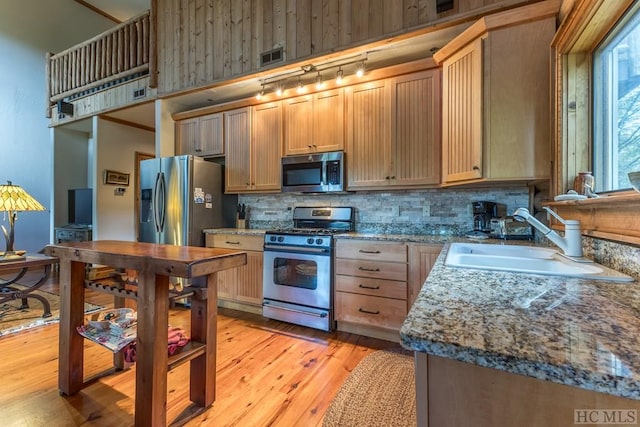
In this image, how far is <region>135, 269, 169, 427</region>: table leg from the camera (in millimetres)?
1356

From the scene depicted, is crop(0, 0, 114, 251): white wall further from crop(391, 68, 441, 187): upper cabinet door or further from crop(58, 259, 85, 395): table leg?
crop(391, 68, 441, 187): upper cabinet door

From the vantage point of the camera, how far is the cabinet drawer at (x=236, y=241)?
3.10 meters

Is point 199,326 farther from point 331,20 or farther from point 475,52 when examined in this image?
point 331,20

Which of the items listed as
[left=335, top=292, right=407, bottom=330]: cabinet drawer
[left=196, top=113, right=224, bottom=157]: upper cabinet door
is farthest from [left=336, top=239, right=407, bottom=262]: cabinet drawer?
[left=196, top=113, right=224, bottom=157]: upper cabinet door

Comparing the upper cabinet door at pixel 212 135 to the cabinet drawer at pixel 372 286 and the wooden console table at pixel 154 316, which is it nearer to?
the wooden console table at pixel 154 316

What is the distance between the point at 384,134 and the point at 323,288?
159 centimetres

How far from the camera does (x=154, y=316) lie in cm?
136

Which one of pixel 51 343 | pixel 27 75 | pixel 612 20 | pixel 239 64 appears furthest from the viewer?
pixel 27 75

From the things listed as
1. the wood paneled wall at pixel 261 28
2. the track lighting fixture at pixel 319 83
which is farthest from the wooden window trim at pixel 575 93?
the track lighting fixture at pixel 319 83

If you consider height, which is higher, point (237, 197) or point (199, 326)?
point (237, 197)

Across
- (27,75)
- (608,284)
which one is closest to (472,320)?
(608,284)

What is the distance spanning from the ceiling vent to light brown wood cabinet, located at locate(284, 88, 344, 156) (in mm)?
429

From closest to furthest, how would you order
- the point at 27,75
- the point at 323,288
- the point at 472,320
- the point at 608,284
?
the point at 472,320
the point at 608,284
the point at 323,288
the point at 27,75

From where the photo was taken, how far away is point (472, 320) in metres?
0.59
